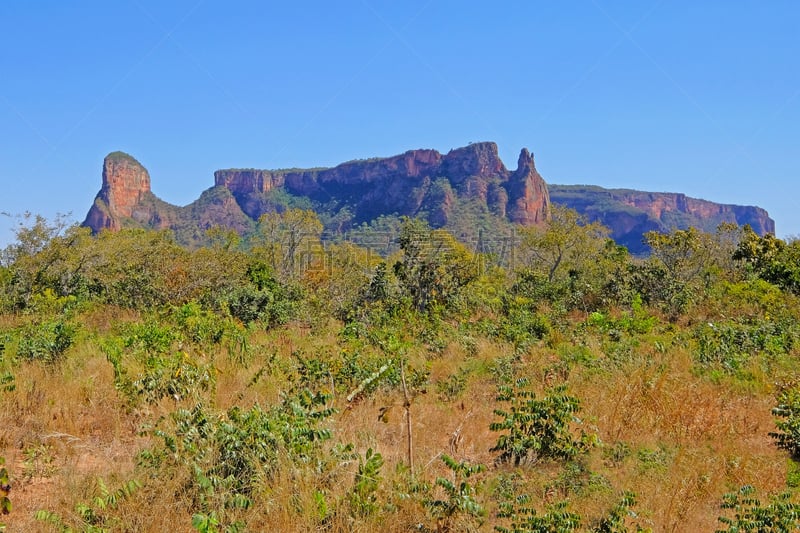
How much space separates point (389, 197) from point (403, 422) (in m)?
129

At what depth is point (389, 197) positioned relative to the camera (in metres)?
132

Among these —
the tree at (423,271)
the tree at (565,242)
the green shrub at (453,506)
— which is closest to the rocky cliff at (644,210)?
the tree at (565,242)

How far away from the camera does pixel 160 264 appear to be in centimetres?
1609

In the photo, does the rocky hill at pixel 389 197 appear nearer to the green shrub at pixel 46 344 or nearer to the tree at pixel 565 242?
the tree at pixel 565 242

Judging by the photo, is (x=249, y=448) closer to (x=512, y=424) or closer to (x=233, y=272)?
(x=512, y=424)

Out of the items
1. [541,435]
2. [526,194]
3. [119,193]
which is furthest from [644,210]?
[541,435]

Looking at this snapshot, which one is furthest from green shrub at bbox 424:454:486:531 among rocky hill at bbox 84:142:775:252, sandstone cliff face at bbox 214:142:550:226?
sandstone cliff face at bbox 214:142:550:226

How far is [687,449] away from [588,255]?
23318 mm

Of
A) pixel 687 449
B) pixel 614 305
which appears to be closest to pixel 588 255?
pixel 614 305

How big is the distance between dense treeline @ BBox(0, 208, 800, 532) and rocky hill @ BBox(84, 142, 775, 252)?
93057 mm

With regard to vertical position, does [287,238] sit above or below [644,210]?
below

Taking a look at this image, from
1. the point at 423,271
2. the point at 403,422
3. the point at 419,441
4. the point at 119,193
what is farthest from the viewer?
the point at 119,193

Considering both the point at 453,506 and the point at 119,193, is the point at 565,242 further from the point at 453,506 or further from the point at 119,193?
the point at 119,193

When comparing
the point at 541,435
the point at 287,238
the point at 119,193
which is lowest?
the point at 541,435
